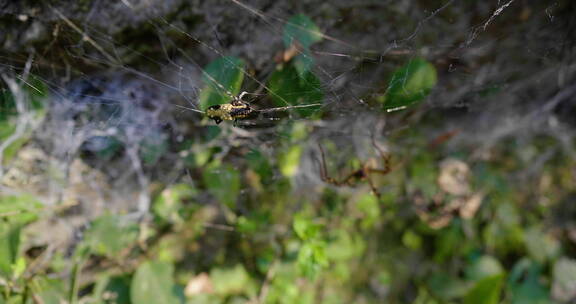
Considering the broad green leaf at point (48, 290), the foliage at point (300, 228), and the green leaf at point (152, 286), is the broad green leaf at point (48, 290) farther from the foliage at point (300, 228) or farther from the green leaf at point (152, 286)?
the green leaf at point (152, 286)

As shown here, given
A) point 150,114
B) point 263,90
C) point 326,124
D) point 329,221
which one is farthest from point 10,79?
point 329,221

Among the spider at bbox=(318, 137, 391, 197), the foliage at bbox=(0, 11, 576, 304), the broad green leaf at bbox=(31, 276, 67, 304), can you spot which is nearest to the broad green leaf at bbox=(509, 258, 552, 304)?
the foliage at bbox=(0, 11, 576, 304)

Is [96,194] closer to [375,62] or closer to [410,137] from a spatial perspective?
[375,62]

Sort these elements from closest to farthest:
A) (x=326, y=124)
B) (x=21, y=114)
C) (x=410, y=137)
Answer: (x=21, y=114)
(x=326, y=124)
(x=410, y=137)

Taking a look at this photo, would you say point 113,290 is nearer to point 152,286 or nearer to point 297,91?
point 152,286

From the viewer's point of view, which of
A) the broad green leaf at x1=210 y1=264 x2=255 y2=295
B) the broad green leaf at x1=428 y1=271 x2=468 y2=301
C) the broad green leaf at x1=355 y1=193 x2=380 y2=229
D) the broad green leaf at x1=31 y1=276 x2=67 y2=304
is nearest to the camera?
the broad green leaf at x1=31 y1=276 x2=67 y2=304

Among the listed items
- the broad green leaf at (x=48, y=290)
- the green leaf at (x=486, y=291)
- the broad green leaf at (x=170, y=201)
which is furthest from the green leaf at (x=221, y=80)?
the green leaf at (x=486, y=291)

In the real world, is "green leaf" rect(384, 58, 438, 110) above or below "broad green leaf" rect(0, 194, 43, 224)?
above

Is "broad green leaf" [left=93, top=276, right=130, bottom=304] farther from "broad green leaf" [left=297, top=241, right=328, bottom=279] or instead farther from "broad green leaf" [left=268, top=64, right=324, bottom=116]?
"broad green leaf" [left=268, top=64, right=324, bottom=116]
